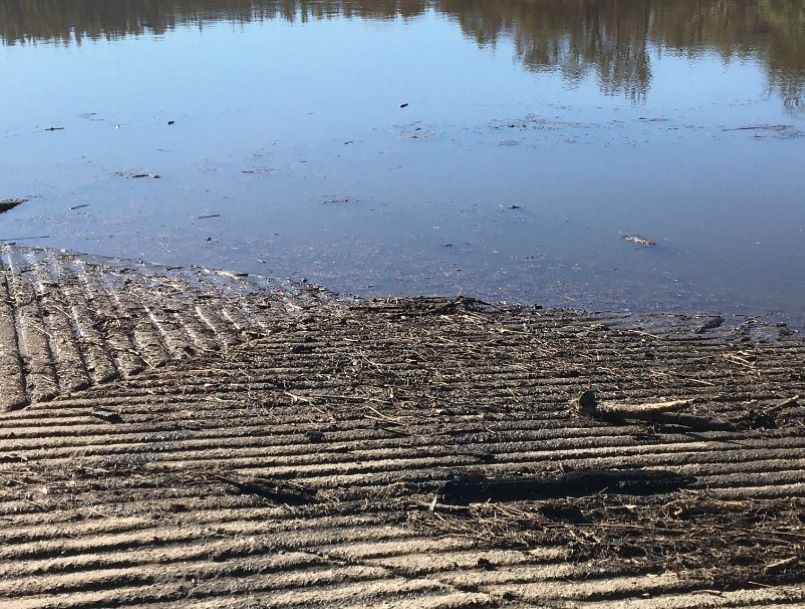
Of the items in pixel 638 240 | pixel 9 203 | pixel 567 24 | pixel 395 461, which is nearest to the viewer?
pixel 395 461

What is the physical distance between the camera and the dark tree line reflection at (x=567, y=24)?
20.2 m

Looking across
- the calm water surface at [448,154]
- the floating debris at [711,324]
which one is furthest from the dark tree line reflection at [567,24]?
the floating debris at [711,324]

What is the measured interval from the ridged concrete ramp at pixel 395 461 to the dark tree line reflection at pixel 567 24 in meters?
11.6

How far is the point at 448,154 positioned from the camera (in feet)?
46.3

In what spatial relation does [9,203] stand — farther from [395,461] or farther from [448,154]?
[395,461]

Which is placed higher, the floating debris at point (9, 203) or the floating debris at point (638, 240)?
the floating debris at point (9, 203)

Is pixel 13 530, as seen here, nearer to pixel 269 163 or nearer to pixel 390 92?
pixel 269 163

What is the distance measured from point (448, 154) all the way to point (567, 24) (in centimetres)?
1202

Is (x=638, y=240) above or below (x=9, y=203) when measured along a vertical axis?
below

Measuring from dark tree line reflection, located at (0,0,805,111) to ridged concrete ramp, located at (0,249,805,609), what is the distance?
11.6 m

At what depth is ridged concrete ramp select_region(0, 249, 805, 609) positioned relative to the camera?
172 inches

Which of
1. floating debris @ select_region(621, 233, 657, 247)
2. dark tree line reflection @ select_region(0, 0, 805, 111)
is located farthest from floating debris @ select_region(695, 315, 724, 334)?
dark tree line reflection @ select_region(0, 0, 805, 111)

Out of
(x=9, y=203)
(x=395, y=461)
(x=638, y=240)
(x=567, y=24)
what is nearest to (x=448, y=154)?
(x=638, y=240)

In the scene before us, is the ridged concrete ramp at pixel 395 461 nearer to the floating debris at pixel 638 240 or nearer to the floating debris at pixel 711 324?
the floating debris at pixel 711 324
